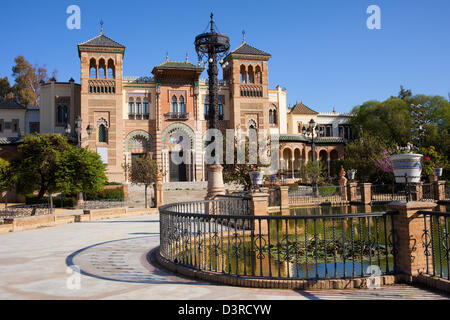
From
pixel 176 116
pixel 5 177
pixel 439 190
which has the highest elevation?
pixel 176 116

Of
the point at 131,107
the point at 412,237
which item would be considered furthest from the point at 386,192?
the point at 131,107

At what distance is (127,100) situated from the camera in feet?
127

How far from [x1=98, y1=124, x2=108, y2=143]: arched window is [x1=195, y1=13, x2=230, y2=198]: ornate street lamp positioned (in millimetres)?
23581

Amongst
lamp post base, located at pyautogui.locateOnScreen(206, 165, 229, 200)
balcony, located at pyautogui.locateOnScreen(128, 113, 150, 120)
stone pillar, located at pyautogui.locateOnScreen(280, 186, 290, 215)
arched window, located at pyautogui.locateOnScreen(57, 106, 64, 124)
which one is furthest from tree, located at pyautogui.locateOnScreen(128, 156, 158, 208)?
arched window, located at pyautogui.locateOnScreen(57, 106, 64, 124)

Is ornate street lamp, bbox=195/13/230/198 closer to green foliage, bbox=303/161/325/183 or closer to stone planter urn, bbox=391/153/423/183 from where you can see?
stone planter urn, bbox=391/153/423/183

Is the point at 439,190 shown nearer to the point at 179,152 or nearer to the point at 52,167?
the point at 52,167

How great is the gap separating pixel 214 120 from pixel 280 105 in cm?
2984

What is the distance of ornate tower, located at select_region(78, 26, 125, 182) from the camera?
36.5 metres

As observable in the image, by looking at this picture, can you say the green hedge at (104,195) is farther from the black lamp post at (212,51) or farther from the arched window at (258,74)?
the arched window at (258,74)

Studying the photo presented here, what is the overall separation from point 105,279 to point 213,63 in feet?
38.4

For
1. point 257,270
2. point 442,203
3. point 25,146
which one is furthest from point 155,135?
point 257,270

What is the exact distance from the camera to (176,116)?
39.1m

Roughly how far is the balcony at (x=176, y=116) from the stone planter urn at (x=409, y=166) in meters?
33.8

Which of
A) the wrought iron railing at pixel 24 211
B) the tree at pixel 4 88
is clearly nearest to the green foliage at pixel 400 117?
the wrought iron railing at pixel 24 211
